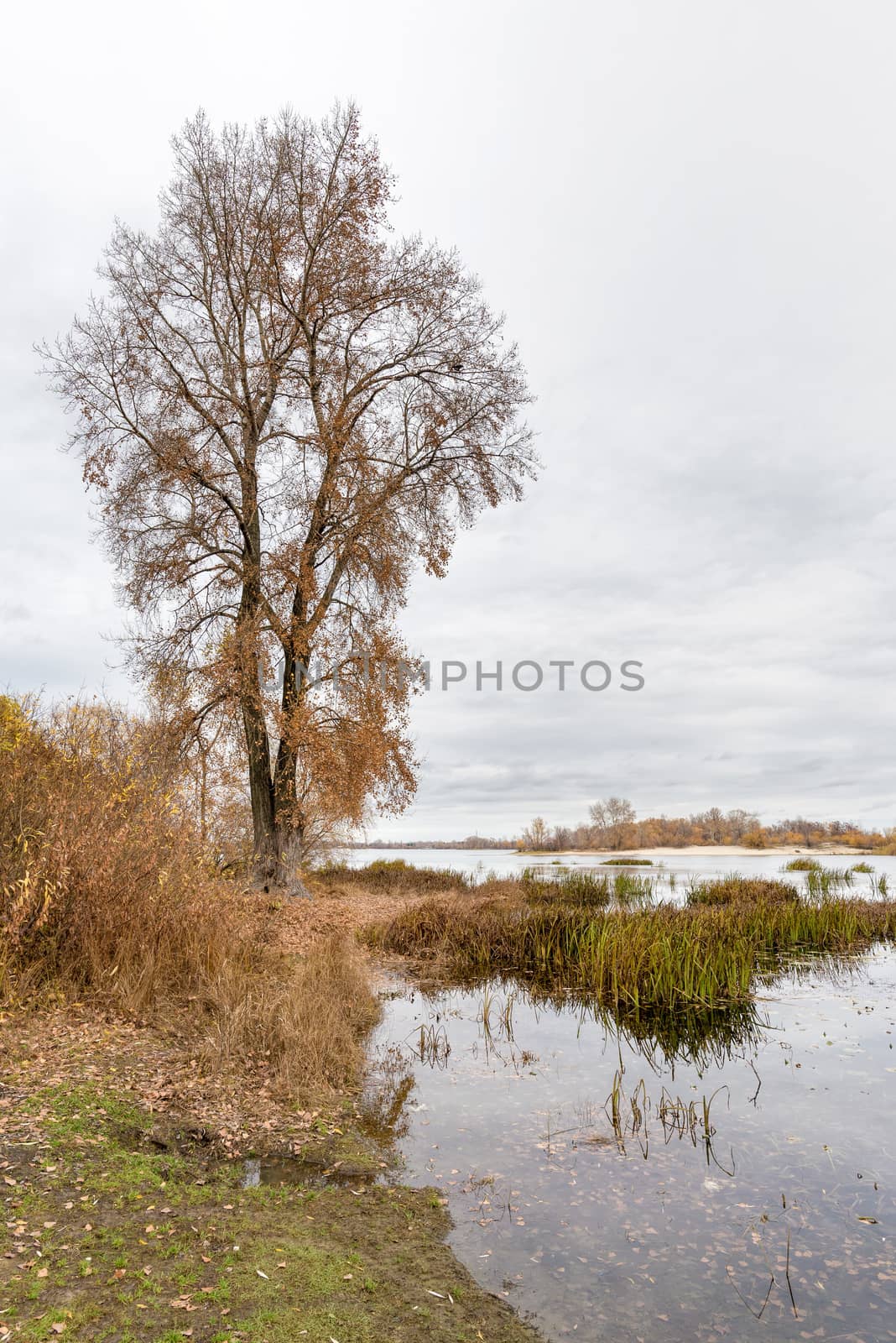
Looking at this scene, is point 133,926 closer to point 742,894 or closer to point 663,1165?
point 663,1165

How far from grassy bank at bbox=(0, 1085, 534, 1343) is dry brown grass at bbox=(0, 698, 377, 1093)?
178 centimetres

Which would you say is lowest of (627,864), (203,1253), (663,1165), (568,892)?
(627,864)

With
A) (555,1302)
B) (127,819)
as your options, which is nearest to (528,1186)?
(555,1302)

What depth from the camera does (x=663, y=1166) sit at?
17.1 ft

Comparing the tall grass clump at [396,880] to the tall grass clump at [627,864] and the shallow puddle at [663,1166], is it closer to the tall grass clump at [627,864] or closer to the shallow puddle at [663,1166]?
the shallow puddle at [663,1166]

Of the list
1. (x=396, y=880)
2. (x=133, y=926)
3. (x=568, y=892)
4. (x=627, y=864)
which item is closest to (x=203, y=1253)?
(x=133, y=926)

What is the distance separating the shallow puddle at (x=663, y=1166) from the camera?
3773mm

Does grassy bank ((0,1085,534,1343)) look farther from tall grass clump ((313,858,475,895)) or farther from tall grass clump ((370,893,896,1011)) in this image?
tall grass clump ((313,858,475,895))

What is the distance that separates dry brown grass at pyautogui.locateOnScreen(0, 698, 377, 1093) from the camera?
6.85m

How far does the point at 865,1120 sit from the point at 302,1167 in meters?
4.42

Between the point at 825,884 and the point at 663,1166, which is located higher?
the point at 663,1166

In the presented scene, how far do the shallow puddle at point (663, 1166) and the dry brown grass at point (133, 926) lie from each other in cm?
90

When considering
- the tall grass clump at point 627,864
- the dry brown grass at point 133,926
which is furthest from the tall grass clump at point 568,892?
the tall grass clump at point 627,864

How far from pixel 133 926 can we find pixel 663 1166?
5.30 meters
